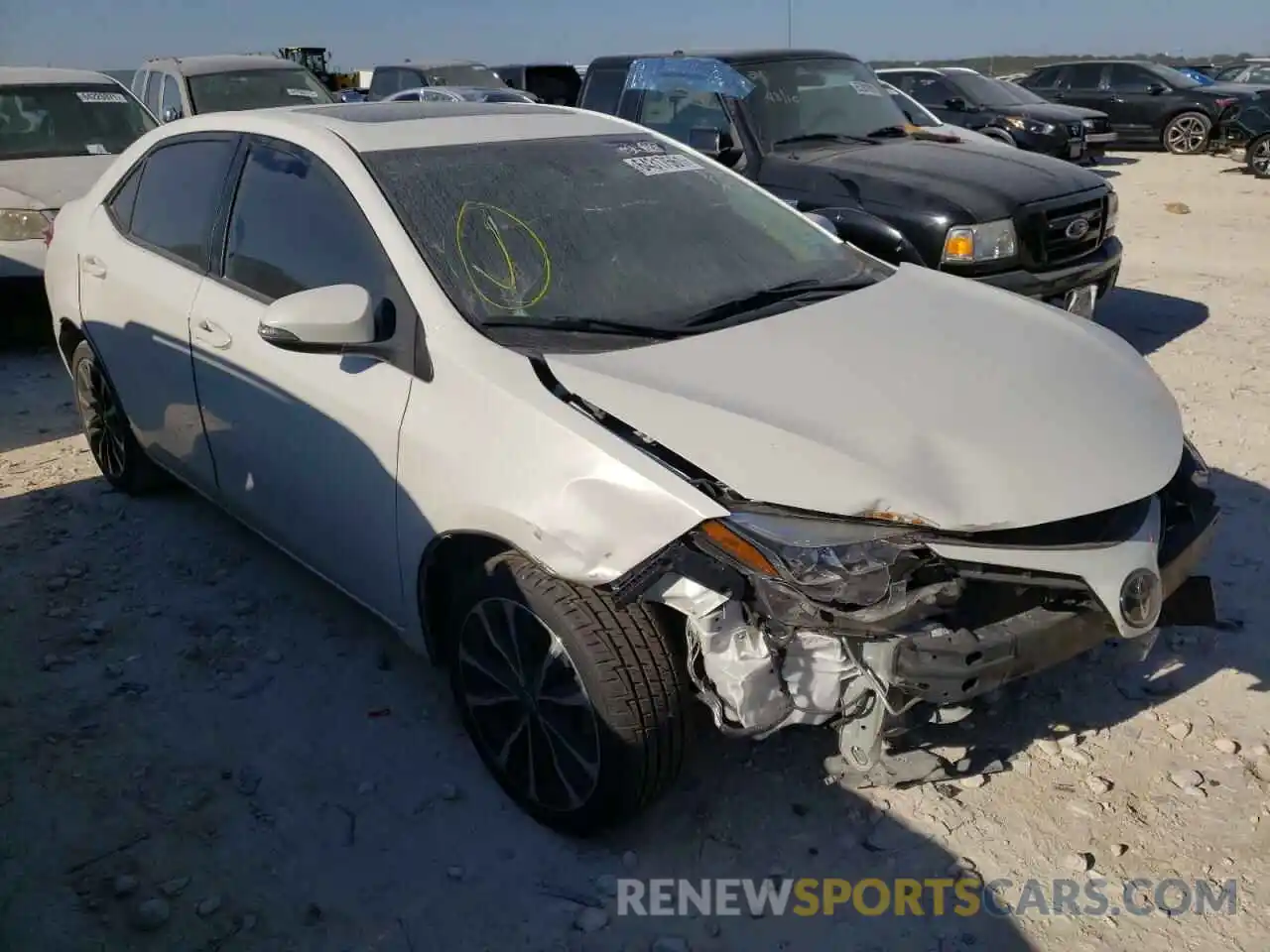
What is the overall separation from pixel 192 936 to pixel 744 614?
60.1 inches

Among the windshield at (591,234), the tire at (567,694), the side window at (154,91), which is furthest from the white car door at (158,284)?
the side window at (154,91)

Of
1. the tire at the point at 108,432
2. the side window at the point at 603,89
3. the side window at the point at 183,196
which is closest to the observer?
the side window at the point at 183,196

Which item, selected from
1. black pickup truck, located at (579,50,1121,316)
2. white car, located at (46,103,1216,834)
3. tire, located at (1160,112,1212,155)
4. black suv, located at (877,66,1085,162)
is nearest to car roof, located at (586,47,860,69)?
black pickup truck, located at (579,50,1121,316)

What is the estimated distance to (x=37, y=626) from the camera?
12.7 feet

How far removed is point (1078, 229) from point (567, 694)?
4.85 m

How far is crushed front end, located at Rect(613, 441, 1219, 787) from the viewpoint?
230 cm

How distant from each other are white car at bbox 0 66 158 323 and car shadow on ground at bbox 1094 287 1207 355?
704 centimetres

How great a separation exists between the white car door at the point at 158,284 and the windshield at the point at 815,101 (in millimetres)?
3799

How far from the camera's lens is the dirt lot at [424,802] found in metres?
2.54

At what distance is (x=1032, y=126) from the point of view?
14195 mm

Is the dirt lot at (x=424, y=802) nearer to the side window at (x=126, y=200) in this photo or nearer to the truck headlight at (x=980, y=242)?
the side window at (x=126, y=200)

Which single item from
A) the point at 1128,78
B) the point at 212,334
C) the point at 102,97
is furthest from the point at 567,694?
the point at 1128,78

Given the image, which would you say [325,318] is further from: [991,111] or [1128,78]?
[1128,78]

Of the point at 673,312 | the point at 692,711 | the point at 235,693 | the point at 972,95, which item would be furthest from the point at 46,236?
the point at 972,95
